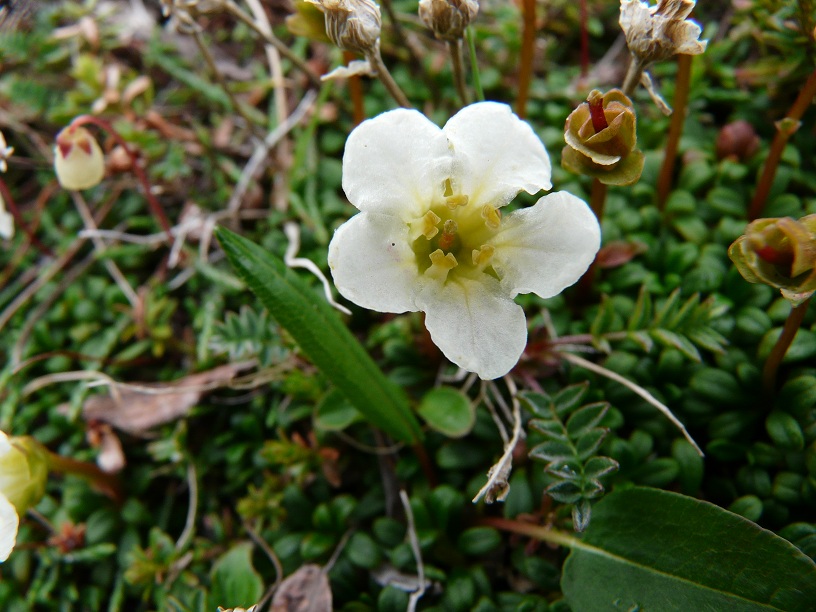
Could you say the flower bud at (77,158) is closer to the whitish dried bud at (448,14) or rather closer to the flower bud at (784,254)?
the whitish dried bud at (448,14)

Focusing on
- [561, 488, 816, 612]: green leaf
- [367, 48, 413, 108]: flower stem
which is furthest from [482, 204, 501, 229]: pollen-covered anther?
[561, 488, 816, 612]: green leaf

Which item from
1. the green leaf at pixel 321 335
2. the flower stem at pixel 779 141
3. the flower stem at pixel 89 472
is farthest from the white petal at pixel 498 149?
the flower stem at pixel 89 472

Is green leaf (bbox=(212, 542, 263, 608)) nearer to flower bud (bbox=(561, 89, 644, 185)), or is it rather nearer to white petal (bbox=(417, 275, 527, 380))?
white petal (bbox=(417, 275, 527, 380))

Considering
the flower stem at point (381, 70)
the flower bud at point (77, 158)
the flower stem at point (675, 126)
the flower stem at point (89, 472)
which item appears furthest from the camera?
the flower bud at point (77, 158)

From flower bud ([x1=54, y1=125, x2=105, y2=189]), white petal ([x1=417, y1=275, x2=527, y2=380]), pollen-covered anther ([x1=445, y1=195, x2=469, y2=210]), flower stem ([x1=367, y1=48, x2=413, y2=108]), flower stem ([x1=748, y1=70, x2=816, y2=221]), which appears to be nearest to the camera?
white petal ([x1=417, y1=275, x2=527, y2=380])

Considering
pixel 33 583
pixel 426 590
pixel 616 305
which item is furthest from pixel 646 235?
Result: pixel 33 583

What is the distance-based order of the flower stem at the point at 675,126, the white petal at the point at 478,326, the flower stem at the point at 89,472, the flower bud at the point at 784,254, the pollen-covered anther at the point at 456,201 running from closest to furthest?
the flower bud at the point at 784,254, the white petal at the point at 478,326, the pollen-covered anther at the point at 456,201, the flower stem at the point at 675,126, the flower stem at the point at 89,472

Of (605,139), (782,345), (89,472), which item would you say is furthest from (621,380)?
(89,472)
